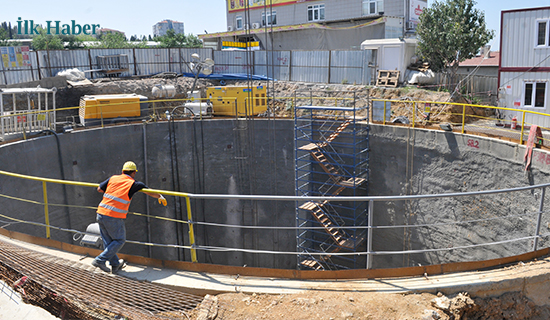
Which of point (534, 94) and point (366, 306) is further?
point (534, 94)

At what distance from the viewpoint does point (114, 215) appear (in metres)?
5.78

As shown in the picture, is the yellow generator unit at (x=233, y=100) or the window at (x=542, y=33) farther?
the yellow generator unit at (x=233, y=100)

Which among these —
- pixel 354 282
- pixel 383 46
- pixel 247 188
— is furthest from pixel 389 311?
pixel 383 46

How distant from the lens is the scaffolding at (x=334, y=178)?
15.9 metres

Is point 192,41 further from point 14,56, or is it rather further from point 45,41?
point 14,56

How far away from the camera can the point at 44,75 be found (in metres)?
24.8

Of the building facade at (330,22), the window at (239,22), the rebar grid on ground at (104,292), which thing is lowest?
the rebar grid on ground at (104,292)

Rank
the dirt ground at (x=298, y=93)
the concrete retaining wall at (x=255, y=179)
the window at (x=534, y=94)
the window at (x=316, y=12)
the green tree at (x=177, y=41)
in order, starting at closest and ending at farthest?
the concrete retaining wall at (x=255, y=179) < the window at (x=534, y=94) < the dirt ground at (x=298, y=93) < the window at (x=316, y=12) < the green tree at (x=177, y=41)

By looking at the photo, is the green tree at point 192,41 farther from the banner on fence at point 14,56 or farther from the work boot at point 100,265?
the work boot at point 100,265

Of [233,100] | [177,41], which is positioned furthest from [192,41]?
[233,100]

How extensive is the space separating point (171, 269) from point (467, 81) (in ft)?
64.2

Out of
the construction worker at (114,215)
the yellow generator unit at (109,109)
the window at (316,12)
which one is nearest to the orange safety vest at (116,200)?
the construction worker at (114,215)

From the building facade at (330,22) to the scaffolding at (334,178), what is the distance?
1331 centimetres

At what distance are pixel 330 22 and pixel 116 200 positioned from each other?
3118 centimetres
